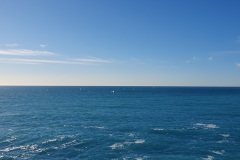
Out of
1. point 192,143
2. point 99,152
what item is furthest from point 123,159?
point 192,143

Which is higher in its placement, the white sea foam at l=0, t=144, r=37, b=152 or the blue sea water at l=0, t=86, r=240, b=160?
the blue sea water at l=0, t=86, r=240, b=160

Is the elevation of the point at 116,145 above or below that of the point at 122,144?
below

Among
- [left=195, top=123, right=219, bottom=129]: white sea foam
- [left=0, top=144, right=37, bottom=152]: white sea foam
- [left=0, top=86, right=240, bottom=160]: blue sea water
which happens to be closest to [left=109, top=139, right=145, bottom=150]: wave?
[left=0, top=86, right=240, bottom=160]: blue sea water

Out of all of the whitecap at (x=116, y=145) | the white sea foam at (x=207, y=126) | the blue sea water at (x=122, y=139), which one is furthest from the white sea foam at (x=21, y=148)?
the white sea foam at (x=207, y=126)

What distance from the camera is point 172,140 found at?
200ft

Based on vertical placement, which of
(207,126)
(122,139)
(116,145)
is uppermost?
(207,126)

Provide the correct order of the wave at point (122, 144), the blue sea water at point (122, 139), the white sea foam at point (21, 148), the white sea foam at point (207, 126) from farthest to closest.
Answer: the white sea foam at point (207, 126) < the wave at point (122, 144) < the white sea foam at point (21, 148) < the blue sea water at point (122, 139)

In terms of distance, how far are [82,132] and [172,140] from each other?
77.0 ft

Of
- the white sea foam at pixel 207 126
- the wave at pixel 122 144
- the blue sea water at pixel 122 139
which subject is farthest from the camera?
the white sea foam at pixel 207 126

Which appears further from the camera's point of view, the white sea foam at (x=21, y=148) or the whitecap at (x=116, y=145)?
the whitecap at (x=116, y=145)

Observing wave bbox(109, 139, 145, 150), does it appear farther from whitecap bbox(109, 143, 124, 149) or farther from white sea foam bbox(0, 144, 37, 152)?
white sea foam bbox(0, 144, 37, 152)

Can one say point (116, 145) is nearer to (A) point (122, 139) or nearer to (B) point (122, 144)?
(B) point (122, 144)

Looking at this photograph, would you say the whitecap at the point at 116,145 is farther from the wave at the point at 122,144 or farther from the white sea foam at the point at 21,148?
the white sea foam at the point at 21,148

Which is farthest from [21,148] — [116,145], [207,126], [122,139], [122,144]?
[207,126]
